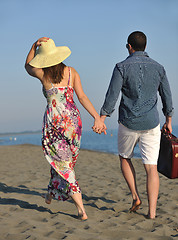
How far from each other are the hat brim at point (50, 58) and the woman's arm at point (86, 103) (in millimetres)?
211

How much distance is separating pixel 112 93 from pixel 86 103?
30 cm

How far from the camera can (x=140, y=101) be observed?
3.17 meters

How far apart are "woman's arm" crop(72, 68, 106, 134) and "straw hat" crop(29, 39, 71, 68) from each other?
8.8 inches

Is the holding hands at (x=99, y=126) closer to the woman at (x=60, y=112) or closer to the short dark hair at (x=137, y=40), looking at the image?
the woman at (x=60, y=112)

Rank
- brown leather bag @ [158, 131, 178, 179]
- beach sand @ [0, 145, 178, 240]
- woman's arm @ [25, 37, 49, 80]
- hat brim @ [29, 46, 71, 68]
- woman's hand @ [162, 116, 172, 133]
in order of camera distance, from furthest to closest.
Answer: woman's hand @ [162, 116, 172, 133] < brown leather bag @ [158, 131, 178, 179] < woman's arm @ [25, 37, 49, 80] < hat brim @ [29, 46, 71, 68] < beach sand @ [0, 145, 178, 240]

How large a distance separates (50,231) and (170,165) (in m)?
1.49

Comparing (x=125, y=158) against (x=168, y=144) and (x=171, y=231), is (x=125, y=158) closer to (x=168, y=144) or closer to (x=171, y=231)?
(x=168, y=144)

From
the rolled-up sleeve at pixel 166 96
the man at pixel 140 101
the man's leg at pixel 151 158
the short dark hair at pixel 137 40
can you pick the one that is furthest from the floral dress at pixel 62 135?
the rolled-up sleeve at pixel 166 96

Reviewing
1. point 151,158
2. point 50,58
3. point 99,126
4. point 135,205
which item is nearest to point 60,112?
point 99,126

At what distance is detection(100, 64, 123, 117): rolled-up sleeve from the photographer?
320 cm

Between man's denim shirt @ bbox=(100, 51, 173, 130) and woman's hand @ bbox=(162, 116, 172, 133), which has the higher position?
man's denim shirt @ bbox=(100, 51, 173, 130)

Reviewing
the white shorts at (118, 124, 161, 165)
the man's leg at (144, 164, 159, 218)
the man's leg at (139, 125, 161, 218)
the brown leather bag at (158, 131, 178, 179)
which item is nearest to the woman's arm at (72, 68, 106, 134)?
the white shorts at (118, 124, 161, 165)

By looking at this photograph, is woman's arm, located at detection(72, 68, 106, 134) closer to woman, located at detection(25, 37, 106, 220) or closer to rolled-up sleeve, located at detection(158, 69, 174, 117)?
woman, located at detection(25, 37, 106, 220)

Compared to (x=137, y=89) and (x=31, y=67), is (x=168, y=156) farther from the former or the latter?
(x=31, y=67)
